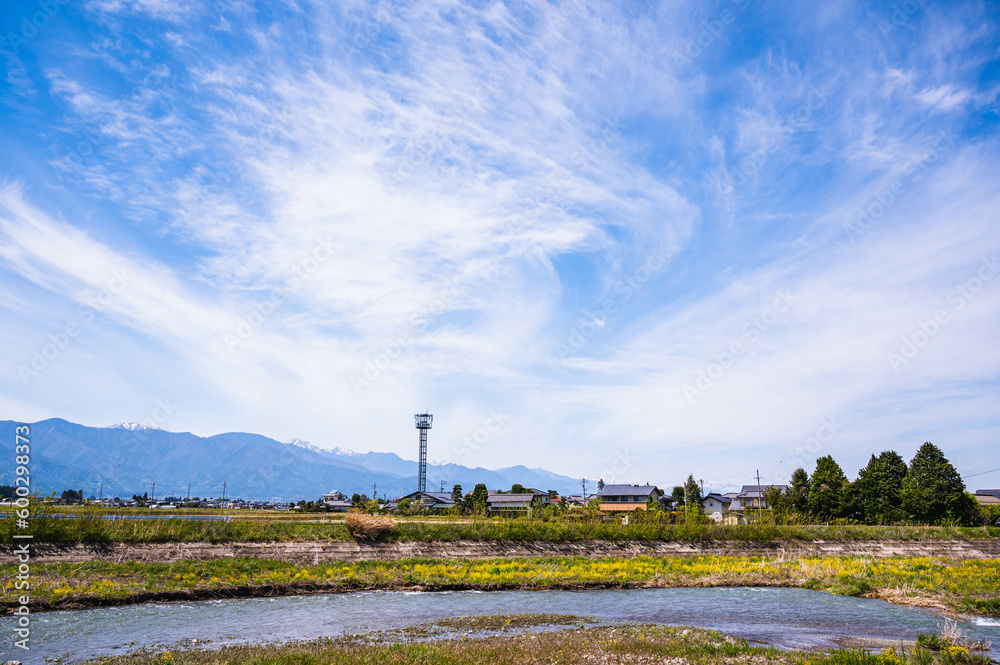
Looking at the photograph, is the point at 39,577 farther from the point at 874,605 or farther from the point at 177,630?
the point at 874,605

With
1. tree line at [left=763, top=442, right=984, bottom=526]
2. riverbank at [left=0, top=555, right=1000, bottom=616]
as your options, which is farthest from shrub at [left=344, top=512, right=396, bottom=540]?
tree line at [left=763, top=442, right=984, bottom=526]

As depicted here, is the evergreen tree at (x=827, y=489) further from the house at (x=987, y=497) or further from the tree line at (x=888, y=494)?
the house at (x=987, y=497)

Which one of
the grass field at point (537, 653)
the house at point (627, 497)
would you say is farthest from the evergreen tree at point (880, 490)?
the grass field at point (537, 653)

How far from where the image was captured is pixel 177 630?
16.6 meters

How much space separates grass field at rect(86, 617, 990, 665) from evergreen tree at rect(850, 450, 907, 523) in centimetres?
6669

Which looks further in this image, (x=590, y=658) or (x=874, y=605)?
(x=874, y=605)

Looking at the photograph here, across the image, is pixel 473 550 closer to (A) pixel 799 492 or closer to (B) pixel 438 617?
(B) pixel 438 617

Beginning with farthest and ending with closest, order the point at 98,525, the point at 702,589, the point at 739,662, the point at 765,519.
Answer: the point at 765,519, the point at 702,589, the point at 98,525, the point at 739,662

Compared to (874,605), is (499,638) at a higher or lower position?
higher

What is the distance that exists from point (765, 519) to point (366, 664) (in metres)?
45.2

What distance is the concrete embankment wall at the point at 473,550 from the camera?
1024 inches

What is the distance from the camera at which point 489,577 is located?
2862 centimetres

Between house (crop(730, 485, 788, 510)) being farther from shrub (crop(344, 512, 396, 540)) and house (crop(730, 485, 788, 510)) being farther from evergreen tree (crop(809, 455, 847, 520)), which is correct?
shrub (crop(344, 512, 396, 540))

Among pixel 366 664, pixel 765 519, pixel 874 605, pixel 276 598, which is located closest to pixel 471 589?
pixel 276 598
